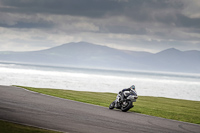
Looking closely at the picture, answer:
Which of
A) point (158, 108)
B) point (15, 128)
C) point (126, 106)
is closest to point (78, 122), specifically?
point (15, 128)

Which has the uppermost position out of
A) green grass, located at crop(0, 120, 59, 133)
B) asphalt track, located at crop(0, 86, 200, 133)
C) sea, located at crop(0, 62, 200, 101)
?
sea, located at crop(0, 62, 200, 101)

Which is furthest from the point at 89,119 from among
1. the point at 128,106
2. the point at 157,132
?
the point at 128,106

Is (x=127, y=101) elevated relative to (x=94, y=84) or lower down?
lower down

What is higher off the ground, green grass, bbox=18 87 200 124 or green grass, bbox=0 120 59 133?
green grass, bbox=18 87 200 124

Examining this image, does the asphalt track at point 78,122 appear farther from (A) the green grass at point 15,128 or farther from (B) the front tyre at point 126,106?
(B) the front tyre at point 126,106

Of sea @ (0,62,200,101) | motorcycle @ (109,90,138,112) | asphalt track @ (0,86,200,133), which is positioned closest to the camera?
asphalt track @ (0,86,200,133)

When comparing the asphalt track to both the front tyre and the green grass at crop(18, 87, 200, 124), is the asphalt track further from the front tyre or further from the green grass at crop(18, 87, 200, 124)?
the green grass at crop(18, 87, 200, 124)

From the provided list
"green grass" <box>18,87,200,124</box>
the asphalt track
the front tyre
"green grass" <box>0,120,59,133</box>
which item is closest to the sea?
"green grass" <box>18,87,200,124</box>

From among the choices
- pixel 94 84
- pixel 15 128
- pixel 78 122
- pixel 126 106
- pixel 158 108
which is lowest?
pixel 15 128

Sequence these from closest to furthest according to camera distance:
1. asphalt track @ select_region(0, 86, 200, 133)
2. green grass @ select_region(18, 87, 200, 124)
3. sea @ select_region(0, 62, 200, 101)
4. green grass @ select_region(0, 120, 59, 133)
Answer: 1. green grass @ select_region(0, 120, 59, 133)
2. asphalt track @ select_region(0, 86, 200, 133)
3. green grass @ select_region(18, 87, 200, 124)
4. sea @ select_region(0, 62, 200, 101)

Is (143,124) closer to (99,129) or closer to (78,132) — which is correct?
(99,129)

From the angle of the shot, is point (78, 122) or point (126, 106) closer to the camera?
point (78, 122)

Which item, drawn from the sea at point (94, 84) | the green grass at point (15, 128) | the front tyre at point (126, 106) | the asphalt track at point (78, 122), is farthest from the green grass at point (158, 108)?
the sea at point (94, 84)

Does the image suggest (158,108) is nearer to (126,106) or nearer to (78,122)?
→ (126,106)
